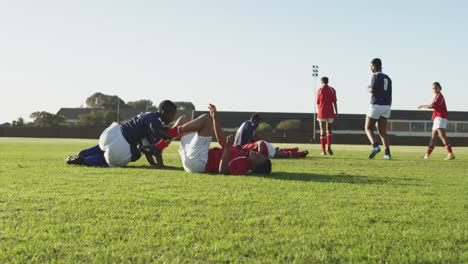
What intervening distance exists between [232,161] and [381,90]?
6.38 m

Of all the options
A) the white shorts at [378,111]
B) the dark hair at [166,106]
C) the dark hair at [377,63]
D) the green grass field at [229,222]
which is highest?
the dark hair at [377,63]

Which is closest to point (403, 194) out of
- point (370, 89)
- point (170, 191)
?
point (170, 191)

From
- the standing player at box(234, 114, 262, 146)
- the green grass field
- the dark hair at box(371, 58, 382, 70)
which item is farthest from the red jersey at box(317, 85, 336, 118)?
the green grass field

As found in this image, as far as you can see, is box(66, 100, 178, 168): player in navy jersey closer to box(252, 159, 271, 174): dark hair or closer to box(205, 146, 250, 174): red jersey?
box(205, 146, 250, 174): red jersey

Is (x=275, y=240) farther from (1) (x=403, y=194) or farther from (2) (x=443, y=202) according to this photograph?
(1) (x=403, y=194)

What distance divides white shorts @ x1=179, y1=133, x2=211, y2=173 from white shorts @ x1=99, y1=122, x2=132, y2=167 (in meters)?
1.22

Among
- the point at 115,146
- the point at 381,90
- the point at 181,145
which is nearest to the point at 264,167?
the point at 181,145

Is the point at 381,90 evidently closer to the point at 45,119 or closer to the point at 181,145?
the point at 181,145

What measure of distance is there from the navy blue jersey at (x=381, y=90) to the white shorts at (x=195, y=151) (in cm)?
623

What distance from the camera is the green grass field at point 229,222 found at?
249cm

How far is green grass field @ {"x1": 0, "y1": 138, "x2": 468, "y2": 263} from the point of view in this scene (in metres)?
2.49

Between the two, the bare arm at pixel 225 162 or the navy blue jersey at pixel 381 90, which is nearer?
the bare arm at pixel 225 162

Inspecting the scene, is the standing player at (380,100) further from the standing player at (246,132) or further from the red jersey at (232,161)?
the red jersey at (232,161)

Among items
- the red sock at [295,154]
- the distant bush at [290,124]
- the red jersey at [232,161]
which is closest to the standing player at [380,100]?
the red sock at [295,154]
